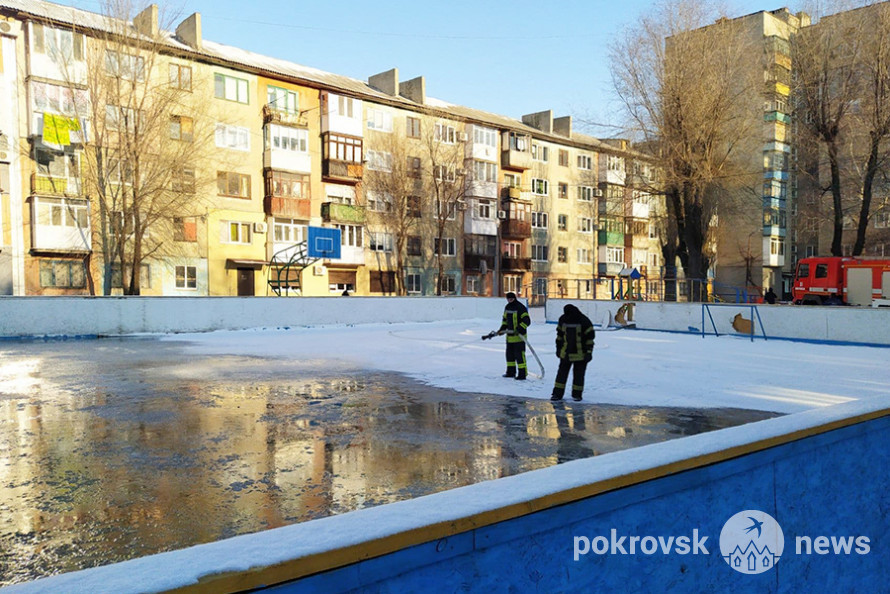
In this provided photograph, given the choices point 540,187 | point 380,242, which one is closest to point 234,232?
point 380,242

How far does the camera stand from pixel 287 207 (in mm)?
38875

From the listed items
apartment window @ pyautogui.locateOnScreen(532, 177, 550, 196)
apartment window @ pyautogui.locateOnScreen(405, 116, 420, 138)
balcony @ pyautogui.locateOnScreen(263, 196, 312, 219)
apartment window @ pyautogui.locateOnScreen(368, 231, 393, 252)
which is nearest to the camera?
balcony @ pyautogui.locateOnScreen(263, 196, 312, 219)

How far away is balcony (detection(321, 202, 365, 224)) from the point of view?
133ft

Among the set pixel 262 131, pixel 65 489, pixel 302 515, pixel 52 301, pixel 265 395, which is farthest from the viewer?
pixel 262 131

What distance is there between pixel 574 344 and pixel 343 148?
113 ft

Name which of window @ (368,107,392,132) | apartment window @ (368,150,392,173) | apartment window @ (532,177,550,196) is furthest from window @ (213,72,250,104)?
apartment window @ (532,177,550,196)

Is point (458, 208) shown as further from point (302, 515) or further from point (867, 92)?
point (302, 515)

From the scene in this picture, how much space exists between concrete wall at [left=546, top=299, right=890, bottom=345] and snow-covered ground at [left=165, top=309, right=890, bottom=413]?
2.49ft

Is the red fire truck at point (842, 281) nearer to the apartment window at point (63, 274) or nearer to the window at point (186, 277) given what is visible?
the window at point (186, 277)

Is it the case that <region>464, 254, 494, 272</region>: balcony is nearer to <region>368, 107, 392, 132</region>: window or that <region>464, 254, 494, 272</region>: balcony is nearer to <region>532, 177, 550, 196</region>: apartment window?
<region>532, 177, 550, 196</region>: apartment window

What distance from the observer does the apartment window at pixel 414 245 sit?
45.4 m

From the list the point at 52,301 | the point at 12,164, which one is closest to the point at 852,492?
the point at 52,301

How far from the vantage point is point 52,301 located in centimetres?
2117

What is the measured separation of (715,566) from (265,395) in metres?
8.42
